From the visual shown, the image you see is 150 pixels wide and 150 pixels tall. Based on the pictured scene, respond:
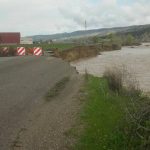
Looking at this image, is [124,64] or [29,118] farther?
[124,64]

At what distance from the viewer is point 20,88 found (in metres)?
15.4

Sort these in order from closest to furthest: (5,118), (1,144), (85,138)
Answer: (1,144) < (85,138) < (5,118)

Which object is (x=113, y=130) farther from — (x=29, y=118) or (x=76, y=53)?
(x=76, y=53)

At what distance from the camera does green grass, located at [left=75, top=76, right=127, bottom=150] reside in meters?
7.93

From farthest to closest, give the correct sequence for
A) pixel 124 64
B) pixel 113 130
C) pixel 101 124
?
pixel 124 64 → pixel 101 124 → pixel 113 130

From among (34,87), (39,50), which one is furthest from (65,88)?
(39,50)

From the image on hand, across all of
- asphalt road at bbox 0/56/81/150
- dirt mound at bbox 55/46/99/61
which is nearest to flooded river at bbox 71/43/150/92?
dirt mound at bbox 55/46/99/61

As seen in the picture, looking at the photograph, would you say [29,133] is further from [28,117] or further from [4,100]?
[4,100]

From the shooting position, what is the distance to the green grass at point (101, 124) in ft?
26.0

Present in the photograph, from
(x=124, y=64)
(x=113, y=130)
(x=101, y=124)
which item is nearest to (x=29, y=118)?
(x=101, y=124)

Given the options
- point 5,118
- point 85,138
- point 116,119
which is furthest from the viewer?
point 116,119

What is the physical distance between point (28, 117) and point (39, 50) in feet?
111

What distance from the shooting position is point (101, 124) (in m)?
9.66

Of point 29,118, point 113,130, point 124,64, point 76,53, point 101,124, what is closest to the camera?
point 113,130
